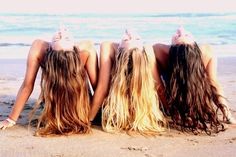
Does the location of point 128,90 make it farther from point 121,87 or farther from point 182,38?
point 182,38

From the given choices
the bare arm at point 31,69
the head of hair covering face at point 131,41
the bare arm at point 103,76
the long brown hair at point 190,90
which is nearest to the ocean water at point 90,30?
the bare arm at point 31,69

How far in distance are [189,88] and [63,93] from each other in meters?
1.10

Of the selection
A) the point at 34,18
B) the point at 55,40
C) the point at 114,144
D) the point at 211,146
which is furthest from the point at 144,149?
the point at 34,18

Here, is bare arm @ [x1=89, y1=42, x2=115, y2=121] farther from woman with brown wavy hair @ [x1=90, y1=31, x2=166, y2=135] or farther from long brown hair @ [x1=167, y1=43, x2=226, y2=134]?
long brown hair @ [x1=167, y1=43, x2=226, y2=134]

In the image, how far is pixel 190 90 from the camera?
15.5ft

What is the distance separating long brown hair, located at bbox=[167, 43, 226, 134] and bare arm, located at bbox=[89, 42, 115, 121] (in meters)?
0.54

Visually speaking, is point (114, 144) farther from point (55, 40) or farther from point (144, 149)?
point (55, 40)

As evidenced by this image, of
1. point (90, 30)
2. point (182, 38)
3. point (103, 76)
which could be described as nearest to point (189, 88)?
point (182, 38)

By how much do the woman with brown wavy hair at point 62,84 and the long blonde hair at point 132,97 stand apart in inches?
8.9

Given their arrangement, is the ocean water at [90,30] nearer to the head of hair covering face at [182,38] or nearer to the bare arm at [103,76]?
the bare arm at [103,76]

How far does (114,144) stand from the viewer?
4379 millimetres

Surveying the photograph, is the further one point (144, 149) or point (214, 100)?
point (214, 100)

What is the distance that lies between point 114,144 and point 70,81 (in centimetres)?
68

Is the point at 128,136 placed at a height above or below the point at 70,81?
below
